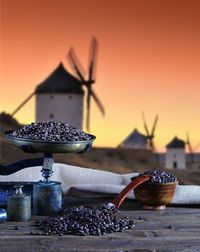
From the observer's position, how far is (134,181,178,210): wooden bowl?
104 inches

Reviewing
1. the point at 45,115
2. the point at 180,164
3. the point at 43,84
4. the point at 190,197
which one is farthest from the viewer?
the point at 180,164

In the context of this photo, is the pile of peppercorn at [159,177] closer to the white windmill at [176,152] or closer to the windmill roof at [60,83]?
the windmill roof at [60,83]

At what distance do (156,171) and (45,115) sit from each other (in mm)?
17445

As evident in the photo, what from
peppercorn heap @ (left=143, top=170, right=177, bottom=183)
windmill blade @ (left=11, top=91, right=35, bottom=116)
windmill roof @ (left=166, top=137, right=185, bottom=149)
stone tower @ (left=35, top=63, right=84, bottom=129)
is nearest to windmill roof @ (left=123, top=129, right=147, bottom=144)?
windmill roof @ (left=166, top=137, right=185, bottom=149)

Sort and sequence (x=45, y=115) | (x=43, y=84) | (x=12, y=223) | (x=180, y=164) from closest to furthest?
(x=12, y=223) → (x=45, y=115) → (x=43, y=84) → (x=180, y=164)

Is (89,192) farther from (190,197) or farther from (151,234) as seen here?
(151,234)

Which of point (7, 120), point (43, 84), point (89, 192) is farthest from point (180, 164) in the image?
point (89, 192)

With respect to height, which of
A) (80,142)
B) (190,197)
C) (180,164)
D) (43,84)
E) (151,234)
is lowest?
(151,234)

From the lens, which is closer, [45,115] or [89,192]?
[89,192]

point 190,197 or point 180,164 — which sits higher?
point 180,164

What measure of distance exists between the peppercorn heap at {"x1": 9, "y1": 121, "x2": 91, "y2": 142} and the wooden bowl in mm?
386

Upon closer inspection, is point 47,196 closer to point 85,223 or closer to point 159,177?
point 85,223

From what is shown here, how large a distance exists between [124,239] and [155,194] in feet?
1.78

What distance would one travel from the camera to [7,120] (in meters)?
18.1
